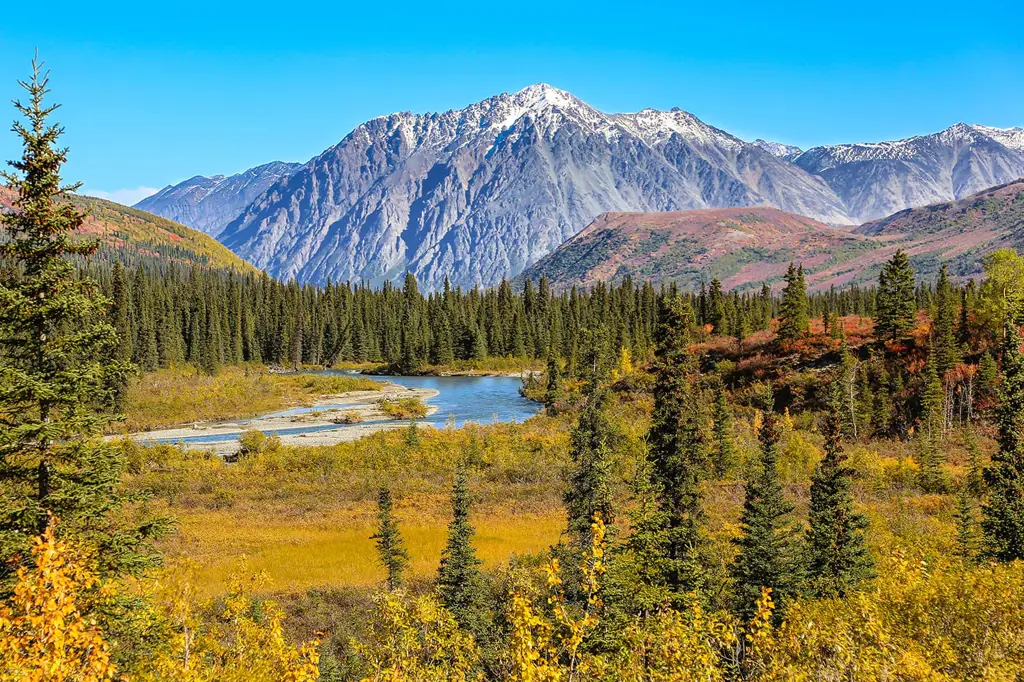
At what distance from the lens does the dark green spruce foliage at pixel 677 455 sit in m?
24.9

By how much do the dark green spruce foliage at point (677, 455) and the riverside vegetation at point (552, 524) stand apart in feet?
0.40

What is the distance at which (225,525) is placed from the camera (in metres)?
43.5

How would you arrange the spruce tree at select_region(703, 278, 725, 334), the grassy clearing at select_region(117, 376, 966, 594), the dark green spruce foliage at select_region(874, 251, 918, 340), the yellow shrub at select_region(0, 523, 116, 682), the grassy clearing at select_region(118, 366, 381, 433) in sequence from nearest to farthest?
the yellow shrub at select_region(0, 523, 116, 682) < the grassy clearing at select_region(117, 376, 966, 594) < the dark green spruce foliage at select_region(874, 251, 918, 340) < the grassy clearing at select_region(118, 366, 381, 433) < the spruce tree at select_region(703, 278, 725, 334)

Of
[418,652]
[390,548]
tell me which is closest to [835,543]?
[418,652]

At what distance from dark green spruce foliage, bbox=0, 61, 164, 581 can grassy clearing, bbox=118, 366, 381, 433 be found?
191 feet

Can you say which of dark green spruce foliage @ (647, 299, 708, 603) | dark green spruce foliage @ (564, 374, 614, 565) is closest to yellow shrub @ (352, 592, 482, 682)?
dark green spruce foliage @ (564, 374, 614, 565)

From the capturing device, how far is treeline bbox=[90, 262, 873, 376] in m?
137

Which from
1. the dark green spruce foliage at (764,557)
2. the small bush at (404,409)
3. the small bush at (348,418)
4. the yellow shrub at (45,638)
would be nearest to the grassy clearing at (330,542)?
the dark green spruce foliage at (764,557)

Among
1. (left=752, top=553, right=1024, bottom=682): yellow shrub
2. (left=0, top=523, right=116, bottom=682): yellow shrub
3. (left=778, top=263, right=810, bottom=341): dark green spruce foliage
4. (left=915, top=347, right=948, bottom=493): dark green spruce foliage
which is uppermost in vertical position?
(left=778, top=263, right=810, bottom=341): dark green spruce foliage

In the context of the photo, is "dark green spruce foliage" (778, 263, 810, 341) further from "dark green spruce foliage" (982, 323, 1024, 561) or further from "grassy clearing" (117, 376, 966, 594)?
"dark green spruce foliage" (982, 323, 1024, 561)

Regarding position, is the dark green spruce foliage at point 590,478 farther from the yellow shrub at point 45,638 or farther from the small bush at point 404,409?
the small bush at point 404,409

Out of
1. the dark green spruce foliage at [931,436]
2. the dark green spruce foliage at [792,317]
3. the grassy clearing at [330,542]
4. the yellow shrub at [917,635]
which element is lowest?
the grassy clearing at [330,542]

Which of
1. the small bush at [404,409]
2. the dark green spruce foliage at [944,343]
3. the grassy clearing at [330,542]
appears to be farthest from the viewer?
the small bush at [404,409]

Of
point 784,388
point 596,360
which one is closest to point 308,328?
point 784,388
